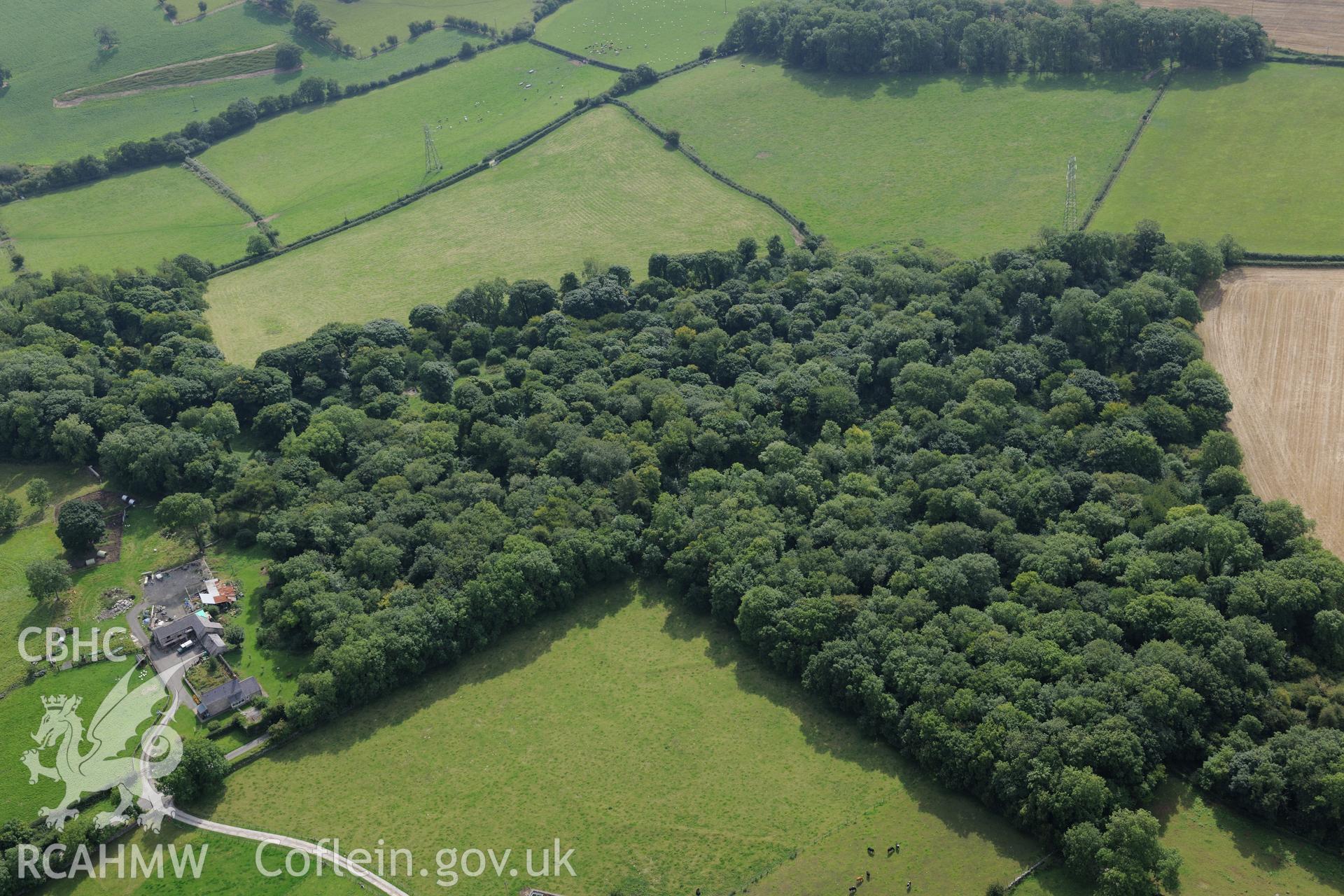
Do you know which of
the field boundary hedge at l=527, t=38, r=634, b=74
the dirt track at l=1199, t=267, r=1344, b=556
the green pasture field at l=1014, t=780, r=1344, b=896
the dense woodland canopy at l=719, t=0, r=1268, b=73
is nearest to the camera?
the green pasture field at l=1014, t=780, r=1344, b=896

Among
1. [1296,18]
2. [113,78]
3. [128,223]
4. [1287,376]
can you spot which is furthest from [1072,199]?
[113,78]

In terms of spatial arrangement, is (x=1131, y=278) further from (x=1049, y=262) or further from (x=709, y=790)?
(x=709, y=790)

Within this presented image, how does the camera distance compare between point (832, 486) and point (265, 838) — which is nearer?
point (265, 838)

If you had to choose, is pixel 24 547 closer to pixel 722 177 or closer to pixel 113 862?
pixel 113 862

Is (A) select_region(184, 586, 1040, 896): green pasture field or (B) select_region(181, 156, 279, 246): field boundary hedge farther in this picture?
(B) select_region(181, 156, 279, 246): field boundary hedge

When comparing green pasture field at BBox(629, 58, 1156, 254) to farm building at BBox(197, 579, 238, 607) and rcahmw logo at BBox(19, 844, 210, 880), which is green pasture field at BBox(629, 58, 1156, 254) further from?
rcahmw logo at BBox(19, 844, 210, 880)

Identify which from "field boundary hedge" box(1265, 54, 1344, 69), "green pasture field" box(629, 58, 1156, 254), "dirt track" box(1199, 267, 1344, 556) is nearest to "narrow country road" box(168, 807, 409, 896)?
"dirt track" box(1199, 267, 1344, 556)
